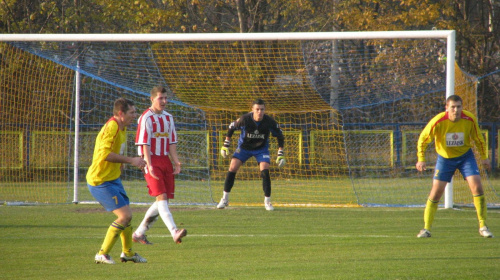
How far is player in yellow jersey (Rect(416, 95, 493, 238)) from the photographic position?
8398mm

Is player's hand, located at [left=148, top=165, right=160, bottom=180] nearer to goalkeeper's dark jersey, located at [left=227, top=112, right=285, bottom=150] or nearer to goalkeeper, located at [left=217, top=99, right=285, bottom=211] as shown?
goalkeeper, located at [left=217, top=99, right=285, bottom=211]

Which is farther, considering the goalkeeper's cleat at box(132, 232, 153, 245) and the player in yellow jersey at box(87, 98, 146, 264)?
the goalkeeper's cleat at box(132, 232, 153, 245)

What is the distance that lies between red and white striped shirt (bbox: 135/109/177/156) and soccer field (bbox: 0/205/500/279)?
127cm

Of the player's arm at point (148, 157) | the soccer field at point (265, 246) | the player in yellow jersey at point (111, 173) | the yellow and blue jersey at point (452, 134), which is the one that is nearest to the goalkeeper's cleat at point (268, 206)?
the soccer field at point (265, 246)

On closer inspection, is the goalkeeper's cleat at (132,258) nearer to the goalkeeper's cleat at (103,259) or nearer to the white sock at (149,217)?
the goalkeeper's cleat at (103,259)

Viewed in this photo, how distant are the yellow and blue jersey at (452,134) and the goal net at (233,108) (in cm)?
434

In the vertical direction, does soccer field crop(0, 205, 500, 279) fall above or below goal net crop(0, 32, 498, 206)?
below

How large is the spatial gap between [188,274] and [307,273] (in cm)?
117

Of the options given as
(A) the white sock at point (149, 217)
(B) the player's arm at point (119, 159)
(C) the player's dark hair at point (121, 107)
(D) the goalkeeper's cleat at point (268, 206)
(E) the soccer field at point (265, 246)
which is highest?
Result: (C) the player's dark hair at point (121, 107)

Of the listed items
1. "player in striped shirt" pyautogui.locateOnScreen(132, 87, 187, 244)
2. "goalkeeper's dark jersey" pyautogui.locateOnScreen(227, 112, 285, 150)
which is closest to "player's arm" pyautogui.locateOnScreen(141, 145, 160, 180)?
"player in striped shirt" pyautogui.locateOnScreen(132, 87, 187, 244)

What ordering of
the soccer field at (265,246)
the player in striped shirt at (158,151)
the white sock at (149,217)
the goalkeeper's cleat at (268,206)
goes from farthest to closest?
the goalkeeper's cleat at (268,206) → the white sock at (149,217) → the player in striped shirt at (158,151) → the soccer field at (265,246)

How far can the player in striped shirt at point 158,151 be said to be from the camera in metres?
7.52

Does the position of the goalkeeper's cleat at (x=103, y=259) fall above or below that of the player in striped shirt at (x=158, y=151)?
below

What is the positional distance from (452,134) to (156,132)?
4.04 meters
